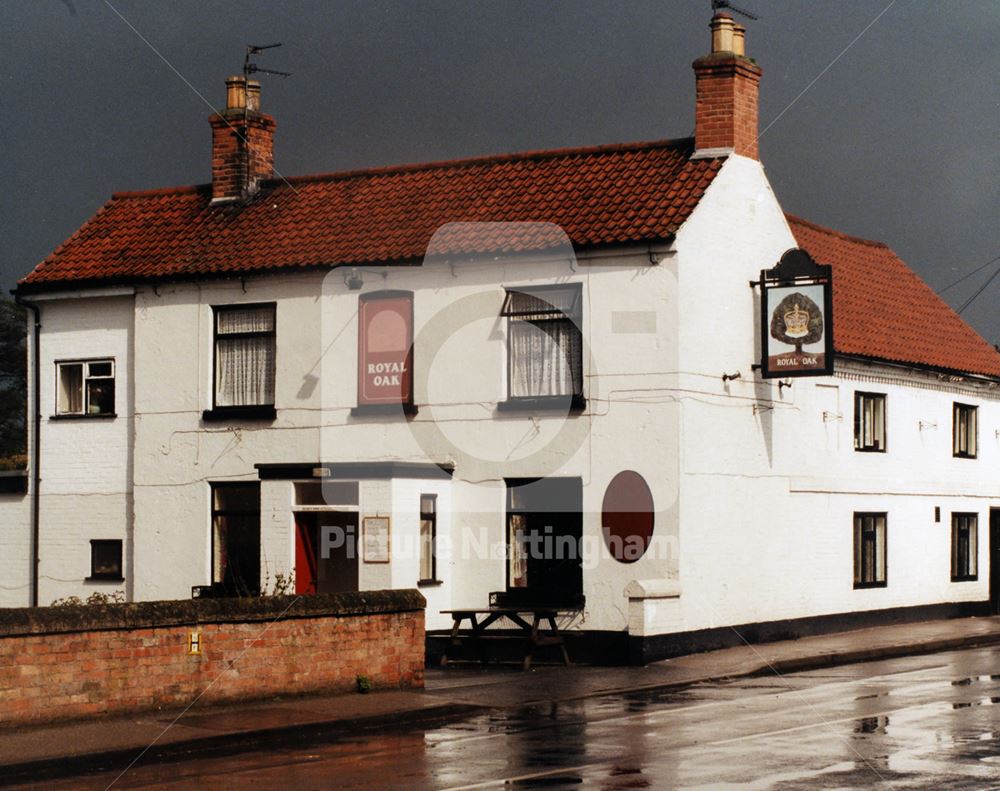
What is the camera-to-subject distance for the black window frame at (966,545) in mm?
33844

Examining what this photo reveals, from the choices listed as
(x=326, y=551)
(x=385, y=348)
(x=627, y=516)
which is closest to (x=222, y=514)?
(x=326, y=551)

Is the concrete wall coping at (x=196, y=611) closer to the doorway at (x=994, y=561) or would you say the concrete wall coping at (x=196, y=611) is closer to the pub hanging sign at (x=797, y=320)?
the pub hanging sign at (x=797, y=320)

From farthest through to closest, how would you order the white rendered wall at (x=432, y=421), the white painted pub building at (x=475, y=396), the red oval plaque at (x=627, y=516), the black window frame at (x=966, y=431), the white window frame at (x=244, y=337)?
the black window frame at (x=966, y=431)
the white window frame at (x=244, y=337)
the white painted pub building at (x=475, y=396)
the white rendered wall at (x=432, y=421)
the red oval plaque at (x=627, y=516)

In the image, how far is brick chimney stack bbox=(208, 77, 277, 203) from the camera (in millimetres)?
30000

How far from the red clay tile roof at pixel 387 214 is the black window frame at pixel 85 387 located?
1.54 meters

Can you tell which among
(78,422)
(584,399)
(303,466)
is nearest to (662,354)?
(584,399)

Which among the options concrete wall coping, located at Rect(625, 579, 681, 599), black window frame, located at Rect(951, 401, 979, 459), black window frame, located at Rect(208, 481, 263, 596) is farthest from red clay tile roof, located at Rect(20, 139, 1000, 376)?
concrete wall coping, located at Rect(625, 579, 681, 599)

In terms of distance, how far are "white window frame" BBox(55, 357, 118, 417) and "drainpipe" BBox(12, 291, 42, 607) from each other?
1.38 ft

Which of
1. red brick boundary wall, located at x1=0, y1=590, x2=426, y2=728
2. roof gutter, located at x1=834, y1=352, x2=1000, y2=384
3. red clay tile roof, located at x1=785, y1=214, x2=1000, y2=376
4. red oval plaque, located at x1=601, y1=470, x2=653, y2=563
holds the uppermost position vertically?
red clay tile roof, located at x1=785, y1=214, x2=1000, y2=376

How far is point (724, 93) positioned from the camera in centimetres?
2597

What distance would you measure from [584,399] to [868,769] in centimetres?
1258

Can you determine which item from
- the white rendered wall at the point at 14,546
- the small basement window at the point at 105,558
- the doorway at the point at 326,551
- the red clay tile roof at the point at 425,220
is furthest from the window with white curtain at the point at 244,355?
the white rendered wall at the point at 14,546

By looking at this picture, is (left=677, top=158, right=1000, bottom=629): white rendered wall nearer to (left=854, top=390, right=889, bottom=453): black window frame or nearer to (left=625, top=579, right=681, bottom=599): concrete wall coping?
(left=854, top=390, right=889, bottom=453): black window frame

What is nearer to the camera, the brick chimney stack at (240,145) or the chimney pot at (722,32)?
the chimney pot at (722,32)
